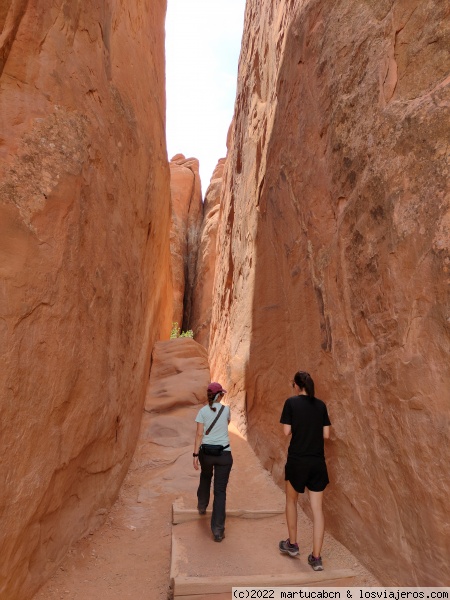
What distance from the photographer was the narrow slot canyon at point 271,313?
3559 mm

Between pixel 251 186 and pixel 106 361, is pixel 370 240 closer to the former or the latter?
pixel 106 361

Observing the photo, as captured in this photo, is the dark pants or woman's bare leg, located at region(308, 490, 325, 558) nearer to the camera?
woman's bare leg, located at region(308, 490, 325, 558)

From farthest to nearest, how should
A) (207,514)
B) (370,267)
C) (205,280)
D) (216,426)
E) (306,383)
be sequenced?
(205,280), (207,514), (216,426), (306,383), (370,267)

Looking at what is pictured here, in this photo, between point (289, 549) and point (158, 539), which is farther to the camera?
point (158, 539)

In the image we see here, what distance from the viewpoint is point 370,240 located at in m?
4.29

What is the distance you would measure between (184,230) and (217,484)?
27.9 meters

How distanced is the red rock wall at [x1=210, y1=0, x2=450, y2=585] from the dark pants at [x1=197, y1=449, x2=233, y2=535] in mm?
1151

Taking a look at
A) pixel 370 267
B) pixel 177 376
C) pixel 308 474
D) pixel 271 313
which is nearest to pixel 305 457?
pixel 308 474

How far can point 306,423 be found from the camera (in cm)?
432

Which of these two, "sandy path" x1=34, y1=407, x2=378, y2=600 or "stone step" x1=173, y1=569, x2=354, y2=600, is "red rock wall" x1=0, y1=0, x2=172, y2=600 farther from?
"stone step" x1=173, y1=569, x2=354, y2=600

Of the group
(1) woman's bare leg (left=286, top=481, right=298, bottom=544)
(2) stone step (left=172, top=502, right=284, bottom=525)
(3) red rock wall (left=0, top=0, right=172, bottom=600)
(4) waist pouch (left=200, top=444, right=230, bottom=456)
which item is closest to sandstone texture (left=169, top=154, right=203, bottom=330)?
(3) red rock wall (left=0, top=0, right=172, bottom=600)

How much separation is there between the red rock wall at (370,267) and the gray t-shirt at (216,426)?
46.1 inches

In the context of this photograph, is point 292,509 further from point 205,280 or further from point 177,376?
point 205,280

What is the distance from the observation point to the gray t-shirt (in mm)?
4938
